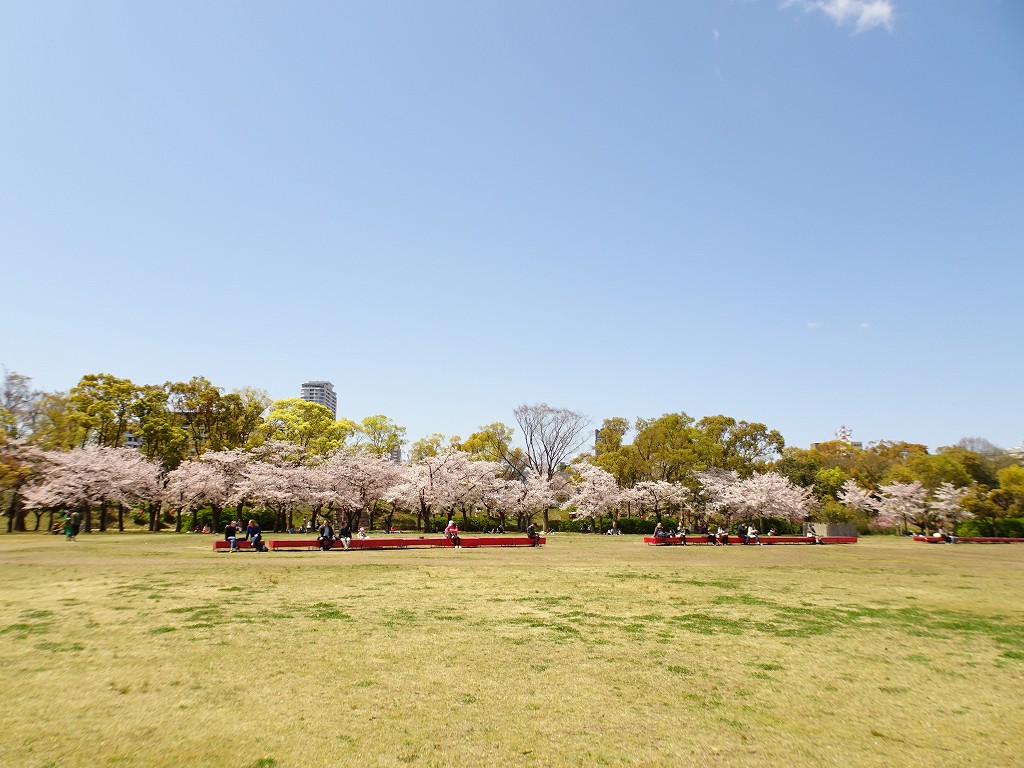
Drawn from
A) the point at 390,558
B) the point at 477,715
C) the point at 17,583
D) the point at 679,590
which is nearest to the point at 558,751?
the point at 477,715

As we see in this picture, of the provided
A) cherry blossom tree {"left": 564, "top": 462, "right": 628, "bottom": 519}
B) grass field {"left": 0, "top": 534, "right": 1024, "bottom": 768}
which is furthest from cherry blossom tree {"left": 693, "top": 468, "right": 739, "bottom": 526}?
grass field {"left": 0, "top": 534, "right": 1024, "bottom": 768}

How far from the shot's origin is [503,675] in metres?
7.86

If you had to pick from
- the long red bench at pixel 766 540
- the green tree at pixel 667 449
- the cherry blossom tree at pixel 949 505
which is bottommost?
the long red bench at pixel 766 540

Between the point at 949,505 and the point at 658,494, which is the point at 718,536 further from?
the point at 949,505

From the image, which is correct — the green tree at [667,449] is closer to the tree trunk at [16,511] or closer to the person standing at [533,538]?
the person standing at [533,538]

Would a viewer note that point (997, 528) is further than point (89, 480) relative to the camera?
Yes

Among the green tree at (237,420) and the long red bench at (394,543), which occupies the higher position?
the green tree at (237,420)

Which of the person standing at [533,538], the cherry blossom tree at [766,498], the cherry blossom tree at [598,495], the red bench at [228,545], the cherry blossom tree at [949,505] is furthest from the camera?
the cherry blossom tree at [598,495]

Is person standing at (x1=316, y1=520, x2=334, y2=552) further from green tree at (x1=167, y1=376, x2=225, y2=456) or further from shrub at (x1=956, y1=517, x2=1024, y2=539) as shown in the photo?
shrub at (x1=956, y1=517, x2=1024, y2=539)

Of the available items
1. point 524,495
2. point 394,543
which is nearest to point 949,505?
point 524,495

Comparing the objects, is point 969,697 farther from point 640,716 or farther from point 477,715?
point 477,715

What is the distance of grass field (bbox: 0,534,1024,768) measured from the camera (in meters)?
5.58

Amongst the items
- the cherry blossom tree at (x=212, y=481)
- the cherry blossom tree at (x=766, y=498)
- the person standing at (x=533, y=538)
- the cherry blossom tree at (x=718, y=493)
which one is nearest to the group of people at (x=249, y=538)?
the person standing at (x=533, y=538)

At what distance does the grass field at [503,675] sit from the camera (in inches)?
220
